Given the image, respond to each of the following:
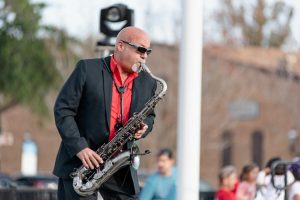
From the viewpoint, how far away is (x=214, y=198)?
14.3m

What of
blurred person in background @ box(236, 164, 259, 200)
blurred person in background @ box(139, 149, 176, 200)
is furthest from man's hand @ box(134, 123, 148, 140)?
blurred person in background @ box(236, 164, 259, 200)

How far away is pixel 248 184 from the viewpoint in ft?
45.4

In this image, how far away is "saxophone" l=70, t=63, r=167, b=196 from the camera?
6.90 m

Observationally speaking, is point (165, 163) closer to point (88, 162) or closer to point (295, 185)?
point (295, 185)

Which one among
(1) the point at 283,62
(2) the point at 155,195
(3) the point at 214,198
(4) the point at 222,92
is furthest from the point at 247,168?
(1) the point at 283,62

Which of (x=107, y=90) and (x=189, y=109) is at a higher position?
(x=107, y=90)

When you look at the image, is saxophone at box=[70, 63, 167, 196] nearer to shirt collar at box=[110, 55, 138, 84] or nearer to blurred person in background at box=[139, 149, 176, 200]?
shirt collar at box=[110, 55, 138, 84]

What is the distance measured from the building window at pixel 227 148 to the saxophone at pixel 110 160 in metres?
54.0

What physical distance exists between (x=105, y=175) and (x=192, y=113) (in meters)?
0.83

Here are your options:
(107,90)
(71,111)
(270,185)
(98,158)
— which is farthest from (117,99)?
(270,185)

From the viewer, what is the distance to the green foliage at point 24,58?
35562 mm

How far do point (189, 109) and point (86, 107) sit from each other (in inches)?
30.7

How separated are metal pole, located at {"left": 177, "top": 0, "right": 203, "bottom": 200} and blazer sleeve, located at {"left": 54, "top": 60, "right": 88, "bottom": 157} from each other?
0.79m

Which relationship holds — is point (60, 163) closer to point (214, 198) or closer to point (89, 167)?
point (89, 167)
